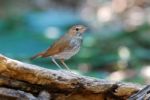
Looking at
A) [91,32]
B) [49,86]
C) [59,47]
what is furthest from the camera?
[91,32]

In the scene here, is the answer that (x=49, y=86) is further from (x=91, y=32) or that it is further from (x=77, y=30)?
(x=91, y=32)

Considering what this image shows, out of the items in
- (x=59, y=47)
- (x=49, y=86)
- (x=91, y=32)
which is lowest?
(x=49, y=86)

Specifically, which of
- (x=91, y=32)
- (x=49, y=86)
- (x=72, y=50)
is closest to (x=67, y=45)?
(x=72, y=50)

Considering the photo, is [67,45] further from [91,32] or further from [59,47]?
[91,32]

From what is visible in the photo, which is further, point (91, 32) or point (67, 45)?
point (91, 32)

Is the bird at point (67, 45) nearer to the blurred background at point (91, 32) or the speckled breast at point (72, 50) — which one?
the speckled breast at point (72, 50)

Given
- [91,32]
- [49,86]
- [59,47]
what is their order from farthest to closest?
[91,32]
[59,47]
[49,86]

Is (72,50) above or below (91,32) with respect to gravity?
below

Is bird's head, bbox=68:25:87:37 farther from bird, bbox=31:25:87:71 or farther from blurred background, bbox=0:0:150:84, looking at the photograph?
blurred background, bbox=0:0:150:84
